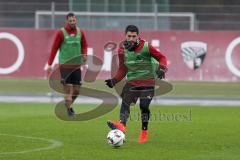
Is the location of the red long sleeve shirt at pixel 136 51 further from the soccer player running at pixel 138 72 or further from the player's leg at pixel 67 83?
the player's leg at pixel 67 83

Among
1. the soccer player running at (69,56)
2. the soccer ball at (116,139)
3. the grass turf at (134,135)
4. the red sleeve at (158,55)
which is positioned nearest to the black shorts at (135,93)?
the red sleeve at (158,55)

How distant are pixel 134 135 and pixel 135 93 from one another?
3.72ft

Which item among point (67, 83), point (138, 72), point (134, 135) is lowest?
point (134, 135)

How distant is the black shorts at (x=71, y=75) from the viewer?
17203mm

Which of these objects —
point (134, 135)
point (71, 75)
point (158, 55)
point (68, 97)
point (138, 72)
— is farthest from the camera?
point (71, 75)

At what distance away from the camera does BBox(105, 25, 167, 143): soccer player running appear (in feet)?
41.3

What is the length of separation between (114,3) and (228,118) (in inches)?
894

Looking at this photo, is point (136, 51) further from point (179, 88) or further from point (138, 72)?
point (179, 88)

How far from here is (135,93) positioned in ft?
42.5

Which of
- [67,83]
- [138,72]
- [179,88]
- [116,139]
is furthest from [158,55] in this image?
[179,88]

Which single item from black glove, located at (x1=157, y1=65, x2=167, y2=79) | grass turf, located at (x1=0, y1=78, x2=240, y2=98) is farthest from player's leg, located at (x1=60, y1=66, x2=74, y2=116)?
grass turf, located at (x1=0, y1=78, x2=240, y2=98)

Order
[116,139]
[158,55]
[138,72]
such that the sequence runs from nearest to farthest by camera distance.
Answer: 1. [116,139]
2. [158,55]
3. [138,72]

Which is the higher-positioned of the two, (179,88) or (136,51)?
(136,51)

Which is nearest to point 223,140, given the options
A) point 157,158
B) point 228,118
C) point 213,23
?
point 157,158
